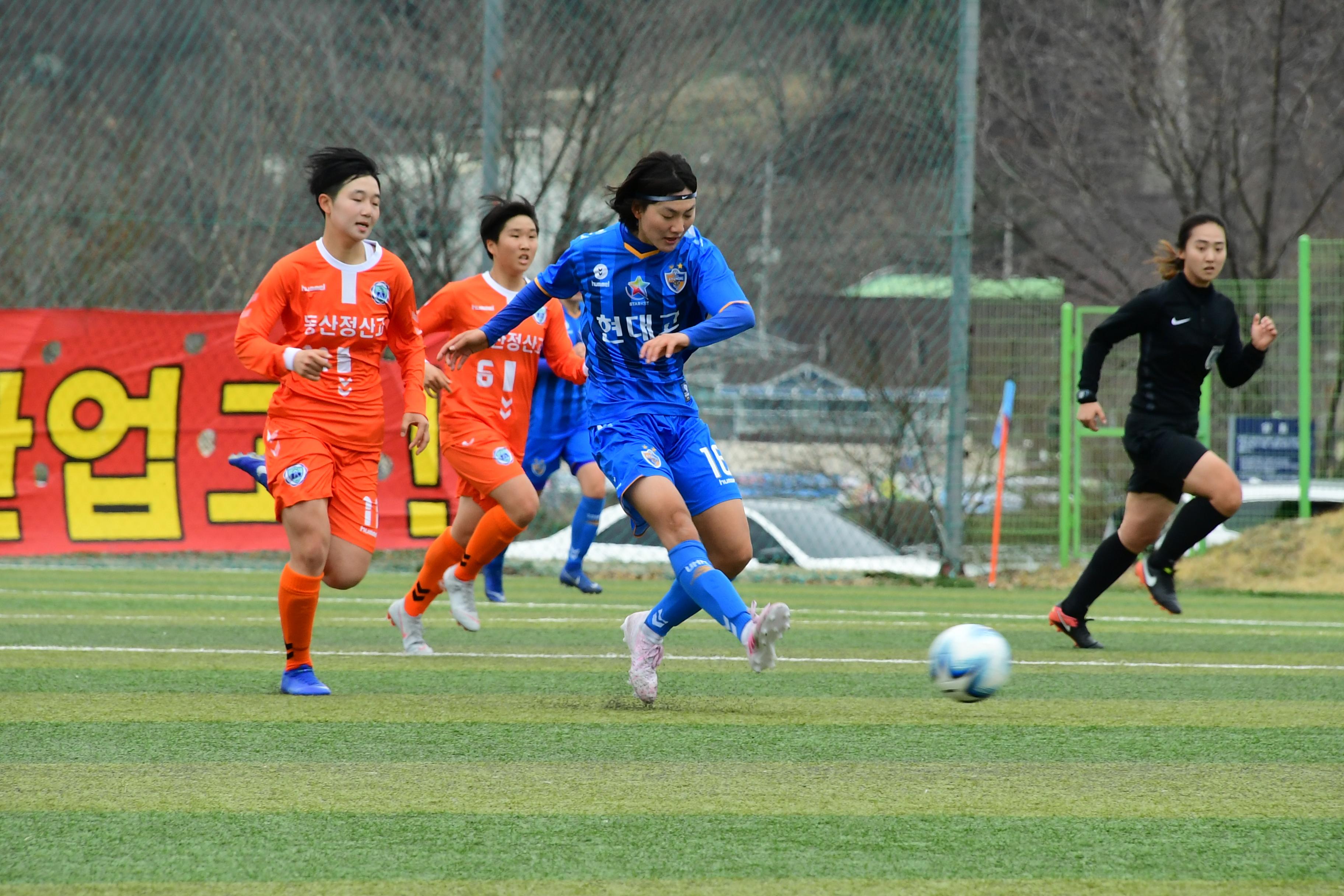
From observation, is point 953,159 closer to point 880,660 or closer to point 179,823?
point 880,660

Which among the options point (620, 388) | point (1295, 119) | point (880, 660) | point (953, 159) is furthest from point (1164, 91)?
point (620, 388)

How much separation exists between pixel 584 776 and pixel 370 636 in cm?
411

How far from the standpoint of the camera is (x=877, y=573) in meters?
13.7

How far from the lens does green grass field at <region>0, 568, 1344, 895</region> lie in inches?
125

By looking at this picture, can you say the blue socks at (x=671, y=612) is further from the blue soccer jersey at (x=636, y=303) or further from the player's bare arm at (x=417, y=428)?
the player's bare arm at (x=417, y=428)

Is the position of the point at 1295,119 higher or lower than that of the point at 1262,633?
higher

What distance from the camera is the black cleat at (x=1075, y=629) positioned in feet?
25.5

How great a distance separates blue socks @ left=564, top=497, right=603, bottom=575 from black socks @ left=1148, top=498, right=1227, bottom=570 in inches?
161

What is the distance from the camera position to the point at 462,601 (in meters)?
7.89

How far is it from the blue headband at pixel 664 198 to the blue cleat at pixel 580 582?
20.0ft

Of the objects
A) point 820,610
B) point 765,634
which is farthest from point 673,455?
point 820,610

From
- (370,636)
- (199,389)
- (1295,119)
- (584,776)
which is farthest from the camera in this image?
(1295,119)

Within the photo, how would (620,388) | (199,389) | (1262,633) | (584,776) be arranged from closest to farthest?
(584,776) < (620,388) < (1262,633) < (199,389)

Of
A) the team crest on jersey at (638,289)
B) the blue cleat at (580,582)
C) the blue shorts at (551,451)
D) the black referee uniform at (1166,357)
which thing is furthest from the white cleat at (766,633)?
the blue cleat at (580,582)
